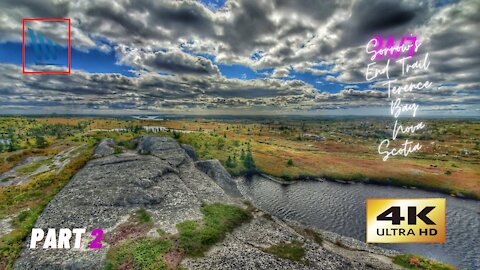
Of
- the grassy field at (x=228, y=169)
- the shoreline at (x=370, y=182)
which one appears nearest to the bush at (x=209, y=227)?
the grassy field at (x=228, y=169)

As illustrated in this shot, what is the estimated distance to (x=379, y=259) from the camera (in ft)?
154

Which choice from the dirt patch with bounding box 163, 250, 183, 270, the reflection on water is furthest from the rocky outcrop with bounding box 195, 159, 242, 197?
the dirt patch with bounding box 163, 250, 183, 270

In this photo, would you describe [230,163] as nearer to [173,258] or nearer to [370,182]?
[370,182]

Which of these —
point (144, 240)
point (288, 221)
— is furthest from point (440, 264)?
point (144, 240)

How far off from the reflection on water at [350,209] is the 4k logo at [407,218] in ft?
42.8

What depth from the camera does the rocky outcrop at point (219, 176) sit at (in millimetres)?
75562

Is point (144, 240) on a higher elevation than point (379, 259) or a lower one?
higher

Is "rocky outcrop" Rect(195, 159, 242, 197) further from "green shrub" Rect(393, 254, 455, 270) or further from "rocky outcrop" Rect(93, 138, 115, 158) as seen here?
"green shrub" Rect(393, 254, 455, 270)

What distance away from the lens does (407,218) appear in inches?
1629

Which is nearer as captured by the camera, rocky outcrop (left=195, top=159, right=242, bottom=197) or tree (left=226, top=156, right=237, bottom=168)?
rocky outcrop (left=195, top=159, right=242, bottom=197)

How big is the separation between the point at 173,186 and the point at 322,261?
122 ft

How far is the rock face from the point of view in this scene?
35.6 meters

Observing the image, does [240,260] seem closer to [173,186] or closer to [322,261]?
[322,261]

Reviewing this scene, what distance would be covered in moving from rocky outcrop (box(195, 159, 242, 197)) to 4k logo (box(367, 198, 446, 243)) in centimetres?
4169
